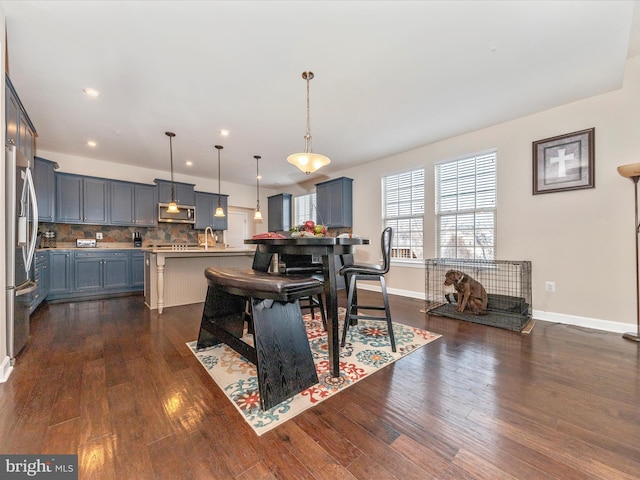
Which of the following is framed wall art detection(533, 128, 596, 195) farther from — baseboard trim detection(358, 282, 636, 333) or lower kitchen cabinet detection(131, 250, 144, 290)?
lower kitchen cabinet detection(131, 250, 144, 290)

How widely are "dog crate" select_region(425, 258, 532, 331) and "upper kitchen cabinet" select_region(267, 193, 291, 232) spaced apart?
401 centimetres

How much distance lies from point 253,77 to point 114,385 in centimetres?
281

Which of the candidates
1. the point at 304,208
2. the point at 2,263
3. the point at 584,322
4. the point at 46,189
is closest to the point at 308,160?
the point at 2,263

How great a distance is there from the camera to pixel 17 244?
6.75 feet

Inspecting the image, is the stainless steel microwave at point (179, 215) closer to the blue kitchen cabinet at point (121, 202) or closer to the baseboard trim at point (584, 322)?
the blue kitchen cabinet at point (121, 202)

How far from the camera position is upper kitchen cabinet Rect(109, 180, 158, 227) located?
5148mm

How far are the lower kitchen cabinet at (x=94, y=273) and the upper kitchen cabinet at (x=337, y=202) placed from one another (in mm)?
3794

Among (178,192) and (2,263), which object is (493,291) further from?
(178,192)

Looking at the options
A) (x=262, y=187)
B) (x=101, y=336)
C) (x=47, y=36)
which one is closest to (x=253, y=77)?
(x=47, y=36)

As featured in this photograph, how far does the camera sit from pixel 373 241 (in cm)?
532

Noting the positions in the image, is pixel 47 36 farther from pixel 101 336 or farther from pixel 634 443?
pixel 634 443

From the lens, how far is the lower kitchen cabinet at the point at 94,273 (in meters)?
4.29

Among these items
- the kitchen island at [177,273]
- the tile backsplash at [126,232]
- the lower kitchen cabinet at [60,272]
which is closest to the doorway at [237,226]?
the tile backsplash at [126,232]

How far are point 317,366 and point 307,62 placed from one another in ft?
8.55
